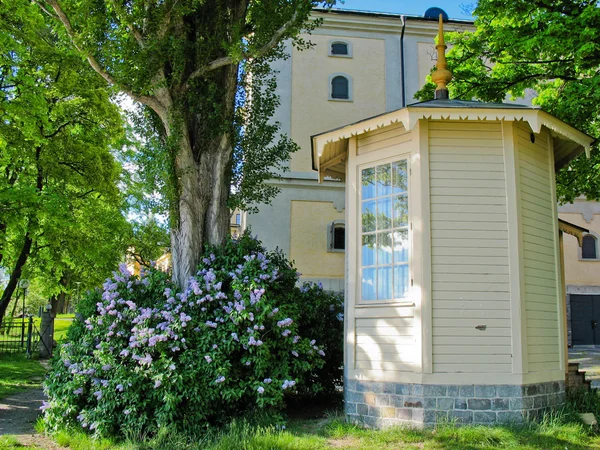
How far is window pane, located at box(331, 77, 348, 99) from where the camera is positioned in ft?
71.3

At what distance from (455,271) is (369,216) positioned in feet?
5.05

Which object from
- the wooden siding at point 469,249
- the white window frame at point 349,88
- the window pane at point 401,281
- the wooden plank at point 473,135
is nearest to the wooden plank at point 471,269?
the wooden siding at point 469,249

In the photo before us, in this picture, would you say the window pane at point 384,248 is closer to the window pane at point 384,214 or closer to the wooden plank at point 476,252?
the window pane at point 384,214

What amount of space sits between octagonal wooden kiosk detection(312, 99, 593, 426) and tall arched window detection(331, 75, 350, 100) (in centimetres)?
1416

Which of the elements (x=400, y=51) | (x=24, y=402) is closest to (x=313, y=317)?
(x=24, y=402)

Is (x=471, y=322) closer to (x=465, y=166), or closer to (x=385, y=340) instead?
(x=385, y=340)

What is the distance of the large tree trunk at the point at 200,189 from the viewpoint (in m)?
9.24

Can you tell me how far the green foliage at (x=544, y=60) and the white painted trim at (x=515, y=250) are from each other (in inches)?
134

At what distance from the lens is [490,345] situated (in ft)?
23.0

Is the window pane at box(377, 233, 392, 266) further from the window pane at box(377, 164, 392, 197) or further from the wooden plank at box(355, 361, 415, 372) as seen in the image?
the wooden plank at box(355, 361, 415, 372)

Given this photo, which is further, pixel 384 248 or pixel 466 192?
pixel 384 248

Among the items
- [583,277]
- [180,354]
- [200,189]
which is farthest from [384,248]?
[583,277]

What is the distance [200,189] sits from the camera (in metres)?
9.58

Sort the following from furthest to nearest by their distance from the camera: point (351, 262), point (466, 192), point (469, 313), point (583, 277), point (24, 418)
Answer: point (583, 277) < point (24, 418) < point (351, 262) < point (466, 192) < point (469, 313)
